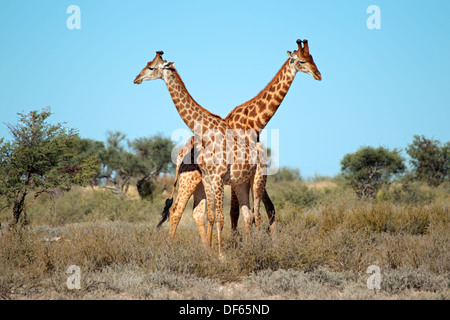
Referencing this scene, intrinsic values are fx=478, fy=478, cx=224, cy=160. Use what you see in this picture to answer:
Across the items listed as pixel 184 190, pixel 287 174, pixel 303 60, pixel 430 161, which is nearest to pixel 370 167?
pixel 430 161

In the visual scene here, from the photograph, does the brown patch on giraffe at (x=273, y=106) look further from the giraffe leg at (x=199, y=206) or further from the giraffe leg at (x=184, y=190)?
the giraffe leg at (x=199, y=206)

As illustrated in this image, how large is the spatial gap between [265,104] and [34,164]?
6.59 metres

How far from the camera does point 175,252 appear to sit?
8.02 m

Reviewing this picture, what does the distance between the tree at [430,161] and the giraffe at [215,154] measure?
17502 mm

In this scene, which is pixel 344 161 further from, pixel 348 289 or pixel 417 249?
pixel 348 289

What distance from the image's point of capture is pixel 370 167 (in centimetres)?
2064

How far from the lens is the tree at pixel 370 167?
2019cm

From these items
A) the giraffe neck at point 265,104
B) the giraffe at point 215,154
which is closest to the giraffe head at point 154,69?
the giraffe at point 215,154

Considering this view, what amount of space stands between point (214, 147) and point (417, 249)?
4.03m

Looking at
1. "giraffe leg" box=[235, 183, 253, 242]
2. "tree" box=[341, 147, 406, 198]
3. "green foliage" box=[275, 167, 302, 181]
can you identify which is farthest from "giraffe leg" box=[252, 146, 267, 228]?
"green foliage" box=[275, 167, 302, 181]

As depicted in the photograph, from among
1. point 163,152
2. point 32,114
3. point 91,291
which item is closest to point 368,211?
point 91,291

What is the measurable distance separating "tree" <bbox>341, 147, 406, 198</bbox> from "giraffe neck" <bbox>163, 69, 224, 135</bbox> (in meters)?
12.6

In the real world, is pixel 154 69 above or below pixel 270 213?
above

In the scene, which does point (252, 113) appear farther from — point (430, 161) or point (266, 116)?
point (430, 161)
